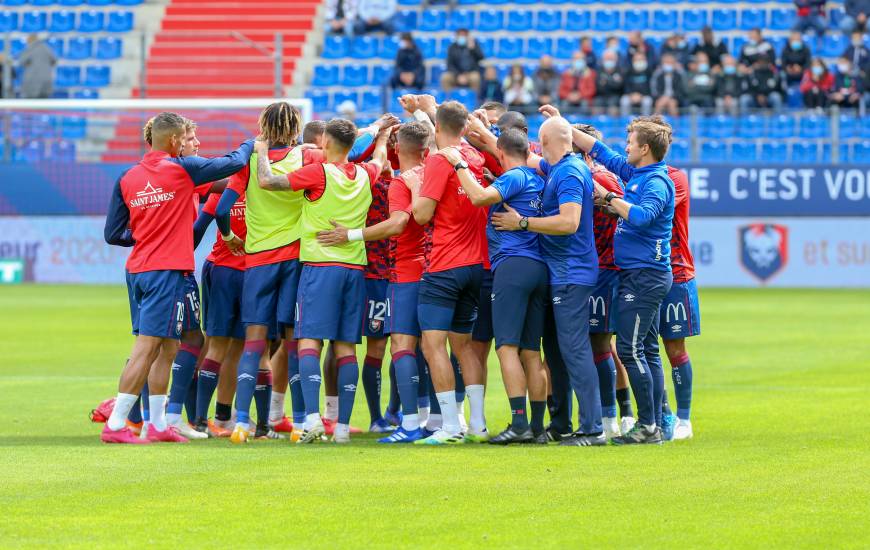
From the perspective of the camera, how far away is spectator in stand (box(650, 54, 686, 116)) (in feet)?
92.2

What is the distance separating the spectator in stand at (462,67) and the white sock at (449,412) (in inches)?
797

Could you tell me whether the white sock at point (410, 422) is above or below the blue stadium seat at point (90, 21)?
below

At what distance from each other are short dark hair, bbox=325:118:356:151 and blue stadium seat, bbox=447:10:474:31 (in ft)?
77.4

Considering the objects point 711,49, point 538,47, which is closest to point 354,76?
point 538,47

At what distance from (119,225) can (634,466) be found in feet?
13.1

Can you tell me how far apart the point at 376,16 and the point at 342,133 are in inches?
933

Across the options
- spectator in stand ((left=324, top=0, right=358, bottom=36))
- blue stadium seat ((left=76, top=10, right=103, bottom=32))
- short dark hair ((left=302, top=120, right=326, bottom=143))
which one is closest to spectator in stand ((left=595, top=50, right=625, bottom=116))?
spectator in stand ((left=324, top=0, right=358, bottom=36))

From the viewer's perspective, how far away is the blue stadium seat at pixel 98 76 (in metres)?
32.2

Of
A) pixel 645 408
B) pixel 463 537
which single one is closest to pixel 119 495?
pixel 463 537

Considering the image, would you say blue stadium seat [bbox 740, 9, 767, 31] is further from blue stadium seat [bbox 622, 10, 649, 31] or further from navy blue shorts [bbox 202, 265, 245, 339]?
navy blue shorts [bbox 202, 265, 245, 339]

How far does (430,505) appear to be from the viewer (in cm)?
728

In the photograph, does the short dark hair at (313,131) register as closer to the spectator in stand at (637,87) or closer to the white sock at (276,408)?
the white sock at (276,408)

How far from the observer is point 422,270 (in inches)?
395

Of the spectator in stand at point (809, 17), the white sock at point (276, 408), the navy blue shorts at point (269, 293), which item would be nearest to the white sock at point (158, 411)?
the navy blue shorts at point (269, 293)
